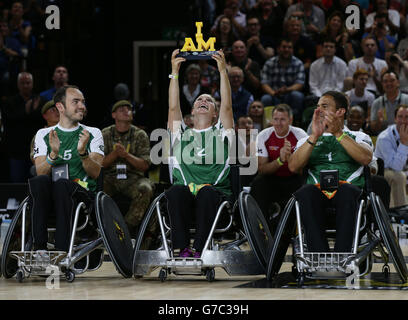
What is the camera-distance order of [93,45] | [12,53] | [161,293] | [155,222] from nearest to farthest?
[161,293]
[155,222]
[12,53]
[93,45]

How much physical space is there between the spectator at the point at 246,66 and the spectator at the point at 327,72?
68 cm

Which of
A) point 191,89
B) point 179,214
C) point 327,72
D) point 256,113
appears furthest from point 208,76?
point 179,214

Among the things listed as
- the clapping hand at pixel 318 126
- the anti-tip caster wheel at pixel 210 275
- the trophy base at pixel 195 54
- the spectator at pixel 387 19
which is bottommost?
the anti-tip caster wheel at pixel 210 275

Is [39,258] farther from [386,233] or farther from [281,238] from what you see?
[386,233]

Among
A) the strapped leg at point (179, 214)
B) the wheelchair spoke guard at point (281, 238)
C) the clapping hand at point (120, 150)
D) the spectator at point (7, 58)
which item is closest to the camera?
the wheelchair spoke guard at point (281, 238)

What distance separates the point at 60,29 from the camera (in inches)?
476

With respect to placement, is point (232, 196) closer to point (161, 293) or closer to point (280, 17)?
point (161, 293)

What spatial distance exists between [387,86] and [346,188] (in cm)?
481

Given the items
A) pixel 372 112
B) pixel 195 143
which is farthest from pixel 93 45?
pixel 195 143

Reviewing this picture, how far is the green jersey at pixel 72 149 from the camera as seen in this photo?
247 inches

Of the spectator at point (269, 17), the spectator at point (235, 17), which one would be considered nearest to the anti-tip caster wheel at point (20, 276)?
the spectator at point (235, 17)

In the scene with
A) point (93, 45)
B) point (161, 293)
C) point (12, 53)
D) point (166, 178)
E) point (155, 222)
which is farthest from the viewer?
point (93, 45)

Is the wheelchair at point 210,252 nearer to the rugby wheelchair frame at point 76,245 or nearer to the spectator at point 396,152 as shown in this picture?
the rugby wheelchair frame at point 76,245

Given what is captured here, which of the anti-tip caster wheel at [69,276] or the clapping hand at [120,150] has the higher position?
the clapping hand at [120,150]
